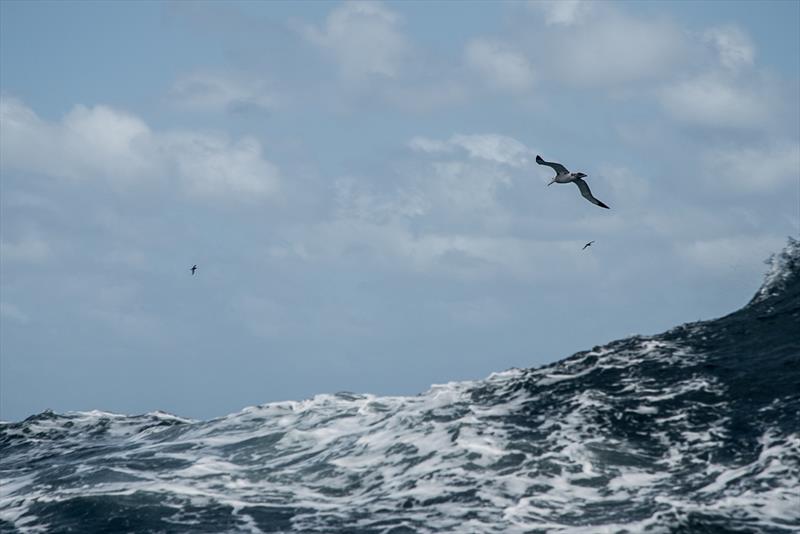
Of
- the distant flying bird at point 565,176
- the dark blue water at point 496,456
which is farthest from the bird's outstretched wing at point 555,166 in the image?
the dark blue water at point 496,456

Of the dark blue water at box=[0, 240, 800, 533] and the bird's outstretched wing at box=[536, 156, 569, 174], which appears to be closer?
the dark blue water at box=[0, 240, 800, 533]

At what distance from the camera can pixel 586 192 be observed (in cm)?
5394

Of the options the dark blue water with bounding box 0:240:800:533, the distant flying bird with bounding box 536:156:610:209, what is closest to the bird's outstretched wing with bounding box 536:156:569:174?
the distant flying bird with bounding box 536:156:610:209

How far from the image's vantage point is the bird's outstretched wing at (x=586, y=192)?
5328 cm

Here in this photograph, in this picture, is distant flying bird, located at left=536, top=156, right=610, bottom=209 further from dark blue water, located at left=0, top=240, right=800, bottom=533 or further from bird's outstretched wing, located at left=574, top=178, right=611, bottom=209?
dark blue water, located at left=0, top=240, right=800, bottom=533

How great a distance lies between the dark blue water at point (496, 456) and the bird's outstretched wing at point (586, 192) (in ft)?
24.8

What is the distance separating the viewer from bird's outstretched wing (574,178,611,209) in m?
53.3

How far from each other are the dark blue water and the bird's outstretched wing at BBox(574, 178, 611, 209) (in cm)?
757

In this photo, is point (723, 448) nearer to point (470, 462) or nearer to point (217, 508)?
point (470, 462)

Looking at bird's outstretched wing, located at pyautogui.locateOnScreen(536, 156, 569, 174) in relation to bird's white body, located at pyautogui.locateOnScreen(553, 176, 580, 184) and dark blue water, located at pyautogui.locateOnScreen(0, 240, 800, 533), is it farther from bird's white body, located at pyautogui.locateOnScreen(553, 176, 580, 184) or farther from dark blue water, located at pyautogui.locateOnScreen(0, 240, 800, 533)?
dark blue water, located at pyautogui.locateOnScreen(0, 240, 800, 533)

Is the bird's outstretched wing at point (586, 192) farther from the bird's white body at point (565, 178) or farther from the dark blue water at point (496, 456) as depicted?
the dark blue water at point (496, 456)

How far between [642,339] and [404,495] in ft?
71.7

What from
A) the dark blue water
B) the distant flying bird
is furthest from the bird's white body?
the dark blue water

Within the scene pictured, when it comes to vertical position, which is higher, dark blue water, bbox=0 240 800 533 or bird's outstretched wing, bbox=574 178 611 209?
bird's outstretched wing, bbox=574 178 611 209
